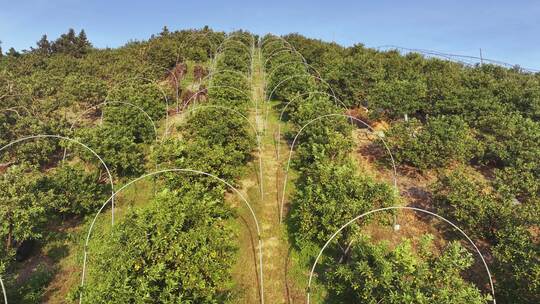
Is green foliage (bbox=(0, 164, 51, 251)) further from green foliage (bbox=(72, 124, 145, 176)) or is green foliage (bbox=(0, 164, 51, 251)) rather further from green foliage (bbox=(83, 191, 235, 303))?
green foliage (bbox=(83, 191, 235, 303))

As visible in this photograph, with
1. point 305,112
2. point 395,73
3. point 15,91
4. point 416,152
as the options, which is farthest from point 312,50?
point 15,91

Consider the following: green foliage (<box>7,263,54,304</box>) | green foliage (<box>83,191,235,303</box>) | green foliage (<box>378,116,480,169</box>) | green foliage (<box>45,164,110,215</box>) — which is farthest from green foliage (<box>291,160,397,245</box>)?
green foliage (<box>45,164,110,215</box>)

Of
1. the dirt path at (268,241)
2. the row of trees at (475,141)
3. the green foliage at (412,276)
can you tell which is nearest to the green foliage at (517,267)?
the row of trees at (475,141)

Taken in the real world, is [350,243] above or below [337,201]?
below

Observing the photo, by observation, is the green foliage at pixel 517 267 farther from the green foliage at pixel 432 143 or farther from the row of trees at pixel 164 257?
the row of trees at pixel 164 257

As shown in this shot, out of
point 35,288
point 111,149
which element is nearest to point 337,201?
point 35,288

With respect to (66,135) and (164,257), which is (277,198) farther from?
(66,135)
